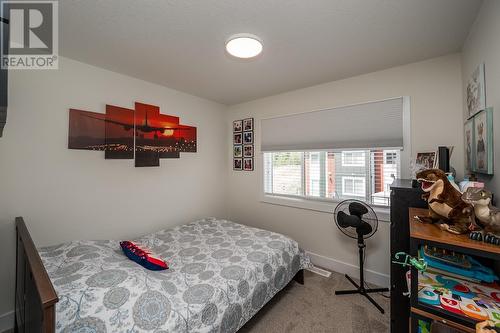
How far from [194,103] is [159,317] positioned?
109 inches

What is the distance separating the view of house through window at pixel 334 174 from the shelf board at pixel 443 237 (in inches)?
54.7

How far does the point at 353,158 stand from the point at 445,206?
1647 millimetres

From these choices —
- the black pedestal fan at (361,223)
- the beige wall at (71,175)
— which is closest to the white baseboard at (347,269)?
the black pedestal fan at (361,223)

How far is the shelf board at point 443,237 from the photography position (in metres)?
0.82

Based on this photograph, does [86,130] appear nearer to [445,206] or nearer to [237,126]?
[237,126]

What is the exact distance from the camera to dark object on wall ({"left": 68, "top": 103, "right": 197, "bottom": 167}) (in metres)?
2.18

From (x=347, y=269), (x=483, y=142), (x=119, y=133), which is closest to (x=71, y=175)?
(x=119, y=133)

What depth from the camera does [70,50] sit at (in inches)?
→ 76.4

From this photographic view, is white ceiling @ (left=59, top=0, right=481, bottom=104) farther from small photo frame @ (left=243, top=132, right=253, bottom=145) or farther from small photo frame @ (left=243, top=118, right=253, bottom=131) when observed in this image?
small photo frame @ (left=243, top=132, right=253, bottom=145)

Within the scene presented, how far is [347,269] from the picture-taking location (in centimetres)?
262

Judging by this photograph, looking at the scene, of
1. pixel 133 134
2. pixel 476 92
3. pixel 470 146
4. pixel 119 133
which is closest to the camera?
pixel 476 92

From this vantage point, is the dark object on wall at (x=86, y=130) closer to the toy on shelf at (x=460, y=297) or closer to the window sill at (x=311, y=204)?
the window sill at (x=311, y=204)

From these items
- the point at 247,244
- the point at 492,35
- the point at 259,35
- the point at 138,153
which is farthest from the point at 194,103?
the point at 492,35

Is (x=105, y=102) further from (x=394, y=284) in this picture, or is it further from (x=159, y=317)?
(x=394, y=284)
